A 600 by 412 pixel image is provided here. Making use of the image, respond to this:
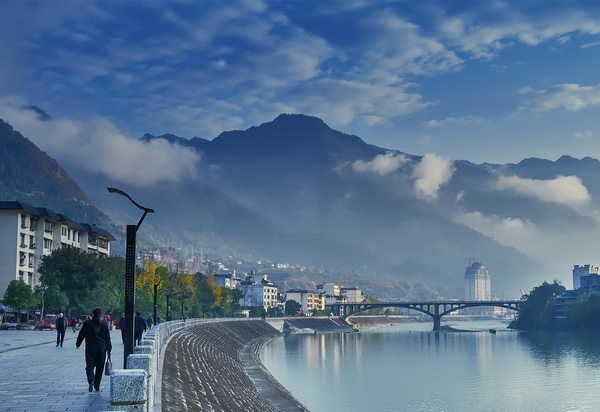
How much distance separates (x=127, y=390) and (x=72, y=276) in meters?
96.0

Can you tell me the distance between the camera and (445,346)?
502ft

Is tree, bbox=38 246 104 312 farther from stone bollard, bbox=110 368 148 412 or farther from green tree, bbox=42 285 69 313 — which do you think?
stone bollard, bbox=110 368 148 412

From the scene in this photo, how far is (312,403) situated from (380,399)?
7401 mm

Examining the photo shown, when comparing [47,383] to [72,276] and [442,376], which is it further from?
[72,276]

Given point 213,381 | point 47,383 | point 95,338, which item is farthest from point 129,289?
point 213,381

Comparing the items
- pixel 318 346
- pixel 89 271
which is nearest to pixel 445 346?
pixel 318 346

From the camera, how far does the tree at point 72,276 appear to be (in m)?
107

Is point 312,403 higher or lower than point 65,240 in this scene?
lower

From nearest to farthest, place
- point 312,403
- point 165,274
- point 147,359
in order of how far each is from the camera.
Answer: point 147,359 < point 312,403 < point 165,274

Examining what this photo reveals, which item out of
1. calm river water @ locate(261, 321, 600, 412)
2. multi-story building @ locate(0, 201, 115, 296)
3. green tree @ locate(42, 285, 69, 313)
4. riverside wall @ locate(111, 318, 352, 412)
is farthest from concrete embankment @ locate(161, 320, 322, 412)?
multi-story building @ locate(0, 201, 115, 296)

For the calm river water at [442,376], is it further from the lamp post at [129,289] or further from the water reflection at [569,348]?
the lamp post at [129,289]

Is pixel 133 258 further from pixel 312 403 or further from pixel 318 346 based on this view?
pixel 318 346

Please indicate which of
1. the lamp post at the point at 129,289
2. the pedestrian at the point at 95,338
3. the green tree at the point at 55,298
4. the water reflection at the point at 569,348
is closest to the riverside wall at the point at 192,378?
the lamp post at the point at 129,289

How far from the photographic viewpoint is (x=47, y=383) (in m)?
29.3
